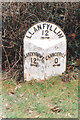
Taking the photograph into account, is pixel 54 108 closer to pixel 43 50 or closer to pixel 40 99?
pixel 40 99

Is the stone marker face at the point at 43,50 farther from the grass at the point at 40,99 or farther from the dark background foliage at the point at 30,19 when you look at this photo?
the dark background foliage at the point at 30,19

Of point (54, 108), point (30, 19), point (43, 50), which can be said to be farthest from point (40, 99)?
point (30, 19)

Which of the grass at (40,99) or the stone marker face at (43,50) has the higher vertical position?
the stone marker face at (43,50)

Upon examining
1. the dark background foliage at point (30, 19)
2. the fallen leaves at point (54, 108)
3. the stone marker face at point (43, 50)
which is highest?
the dark background foliage at point (30, 19)

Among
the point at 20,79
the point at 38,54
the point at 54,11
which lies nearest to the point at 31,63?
the point at 38,54

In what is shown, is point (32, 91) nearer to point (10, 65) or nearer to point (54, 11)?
point (10, 65)

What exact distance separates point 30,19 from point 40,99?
7.72 feet

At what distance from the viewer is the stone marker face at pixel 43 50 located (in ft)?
14.8

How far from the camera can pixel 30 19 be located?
5219 millimetres

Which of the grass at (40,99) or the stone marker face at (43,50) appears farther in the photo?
the stone marker face at (43,50)

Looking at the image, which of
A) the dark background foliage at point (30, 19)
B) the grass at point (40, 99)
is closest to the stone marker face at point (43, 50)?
the grass at point (40, 99)

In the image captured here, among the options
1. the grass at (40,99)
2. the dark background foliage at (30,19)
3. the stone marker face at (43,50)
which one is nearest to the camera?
the grass at (40,99)

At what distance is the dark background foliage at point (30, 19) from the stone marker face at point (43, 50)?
0.63 meters

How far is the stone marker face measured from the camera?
4.51 m
